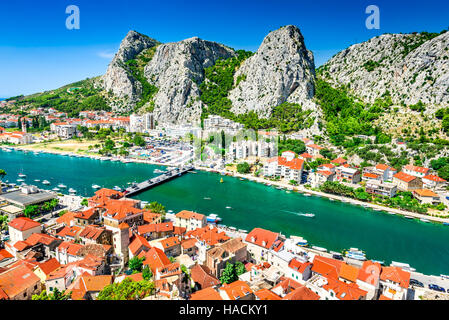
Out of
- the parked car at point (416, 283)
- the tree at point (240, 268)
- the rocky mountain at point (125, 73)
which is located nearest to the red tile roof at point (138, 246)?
the tree at point (240, 268)

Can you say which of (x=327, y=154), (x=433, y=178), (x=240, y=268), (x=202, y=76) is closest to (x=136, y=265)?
(x=240, y=268)

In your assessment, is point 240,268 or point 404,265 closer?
point 240,268

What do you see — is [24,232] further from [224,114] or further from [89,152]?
[224,114]

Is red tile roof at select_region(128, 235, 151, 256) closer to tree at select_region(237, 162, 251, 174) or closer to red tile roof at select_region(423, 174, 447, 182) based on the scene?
tree at select_region(237, 162, 251, 174)

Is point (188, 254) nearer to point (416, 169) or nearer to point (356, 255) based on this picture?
point (356, 255)
